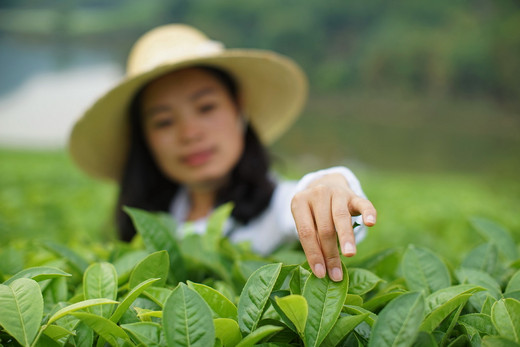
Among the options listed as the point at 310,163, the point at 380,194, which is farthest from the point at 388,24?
the point at 380,194

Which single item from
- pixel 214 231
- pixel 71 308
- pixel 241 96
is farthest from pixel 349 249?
pixel 241 96

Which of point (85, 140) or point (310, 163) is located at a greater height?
point (85, 140)

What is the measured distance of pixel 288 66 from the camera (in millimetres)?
1420

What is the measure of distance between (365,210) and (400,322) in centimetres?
12

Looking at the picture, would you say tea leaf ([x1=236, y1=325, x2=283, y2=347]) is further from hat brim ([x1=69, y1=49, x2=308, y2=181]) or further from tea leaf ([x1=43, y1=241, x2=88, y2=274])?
hat brim ([x1=69, y1=49, x2=308, y2=181])

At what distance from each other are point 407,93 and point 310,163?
353 inches

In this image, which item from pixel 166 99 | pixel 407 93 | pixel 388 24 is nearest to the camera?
pixel 166 99

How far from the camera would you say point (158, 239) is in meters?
0.66

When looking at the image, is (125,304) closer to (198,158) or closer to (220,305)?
(220,305)

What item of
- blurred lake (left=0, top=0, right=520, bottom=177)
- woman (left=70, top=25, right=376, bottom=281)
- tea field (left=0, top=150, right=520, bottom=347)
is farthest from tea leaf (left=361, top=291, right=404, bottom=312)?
blurred lake (left=0, top=0, right=520, bottom=177)

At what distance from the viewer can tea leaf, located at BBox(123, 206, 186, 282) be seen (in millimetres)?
647

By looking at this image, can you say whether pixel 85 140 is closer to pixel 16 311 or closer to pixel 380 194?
pixel 16 311

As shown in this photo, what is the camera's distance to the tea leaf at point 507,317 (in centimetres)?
43

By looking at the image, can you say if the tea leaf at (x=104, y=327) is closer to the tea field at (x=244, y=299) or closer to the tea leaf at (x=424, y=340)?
the tea field at (x=244, y=299)
